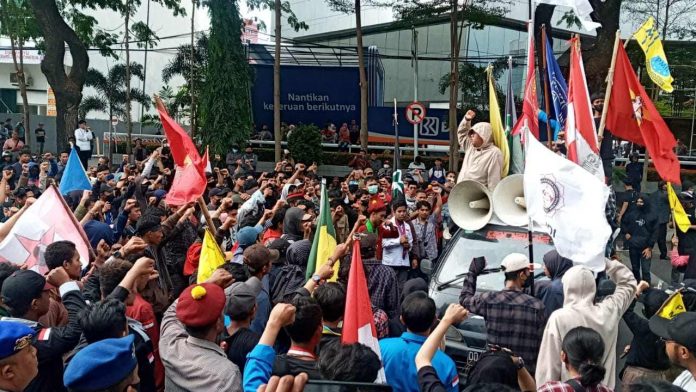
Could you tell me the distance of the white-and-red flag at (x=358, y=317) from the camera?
414 centimetres

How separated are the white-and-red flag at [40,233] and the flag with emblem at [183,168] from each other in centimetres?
103

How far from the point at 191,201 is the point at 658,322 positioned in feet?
Result: 13.8

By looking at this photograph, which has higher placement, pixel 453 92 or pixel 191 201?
pixel 453 92

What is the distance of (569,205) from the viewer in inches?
206

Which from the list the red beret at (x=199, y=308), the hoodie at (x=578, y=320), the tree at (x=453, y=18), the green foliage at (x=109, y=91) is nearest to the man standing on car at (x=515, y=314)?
the hoodie at (x=578, y=320)

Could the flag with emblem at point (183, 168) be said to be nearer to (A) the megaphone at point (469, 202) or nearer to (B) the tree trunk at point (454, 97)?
(A) the megaphone at point (469, 202)

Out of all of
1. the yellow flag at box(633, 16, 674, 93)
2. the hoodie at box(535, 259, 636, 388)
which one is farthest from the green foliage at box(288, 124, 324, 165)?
the hoodie at box(535, 259, 636, 388)

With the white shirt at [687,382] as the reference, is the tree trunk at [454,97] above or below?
above

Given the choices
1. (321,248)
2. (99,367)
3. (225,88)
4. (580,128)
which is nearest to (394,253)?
(321,248)

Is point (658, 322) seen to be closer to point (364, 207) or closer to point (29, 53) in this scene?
point (364, 207)

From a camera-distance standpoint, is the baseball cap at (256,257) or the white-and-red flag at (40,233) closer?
the baseball cap at (256,257)

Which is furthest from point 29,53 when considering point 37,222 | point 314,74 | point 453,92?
point 37,222

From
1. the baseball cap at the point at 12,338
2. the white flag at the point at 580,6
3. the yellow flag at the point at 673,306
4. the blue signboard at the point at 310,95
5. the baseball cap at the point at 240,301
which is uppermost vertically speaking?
the blue signboard at the point at 310,95

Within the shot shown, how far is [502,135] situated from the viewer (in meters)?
9.45
